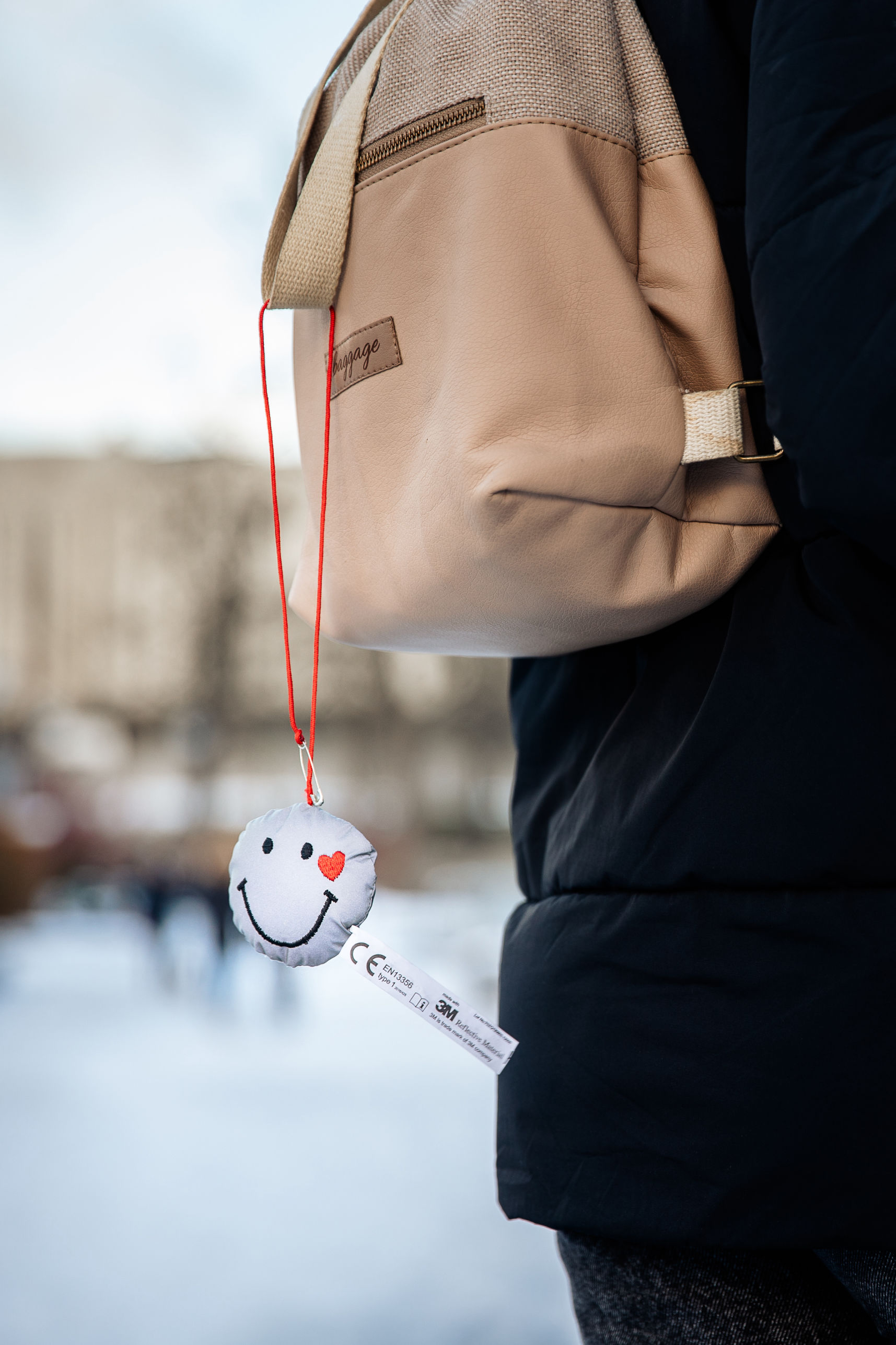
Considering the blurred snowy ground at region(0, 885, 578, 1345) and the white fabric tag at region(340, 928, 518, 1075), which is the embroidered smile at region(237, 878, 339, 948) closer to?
the white fabric tag at region(340, 928, 518, 1075)

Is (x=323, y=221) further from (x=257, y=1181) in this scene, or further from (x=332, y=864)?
(x=257, y=1181)

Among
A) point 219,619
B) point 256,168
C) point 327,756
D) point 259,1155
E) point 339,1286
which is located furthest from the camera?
point 327,756

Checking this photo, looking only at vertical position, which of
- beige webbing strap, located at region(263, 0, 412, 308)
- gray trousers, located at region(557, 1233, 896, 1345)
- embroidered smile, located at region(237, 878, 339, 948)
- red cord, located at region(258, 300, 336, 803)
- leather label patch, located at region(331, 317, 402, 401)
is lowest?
gray trousers, located at region(557, 1233, 896, 1345)

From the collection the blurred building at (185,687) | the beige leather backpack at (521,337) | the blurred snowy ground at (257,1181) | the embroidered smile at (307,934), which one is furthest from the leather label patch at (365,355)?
the blurred building at (185,687)

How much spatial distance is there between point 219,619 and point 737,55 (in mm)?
6267

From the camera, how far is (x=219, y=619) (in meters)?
6.54

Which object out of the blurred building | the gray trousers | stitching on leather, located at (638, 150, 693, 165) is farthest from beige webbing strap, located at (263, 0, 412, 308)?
the blurred building

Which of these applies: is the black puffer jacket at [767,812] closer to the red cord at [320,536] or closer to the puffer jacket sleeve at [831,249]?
the puffer jacket sleeve at [831,249]

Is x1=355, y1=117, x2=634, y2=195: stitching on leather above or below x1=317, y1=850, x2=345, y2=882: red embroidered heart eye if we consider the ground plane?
above

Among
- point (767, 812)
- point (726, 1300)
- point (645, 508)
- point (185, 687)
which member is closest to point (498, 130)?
point (645, 508)

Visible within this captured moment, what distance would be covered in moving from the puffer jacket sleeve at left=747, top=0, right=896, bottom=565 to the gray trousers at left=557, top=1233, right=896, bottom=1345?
30 cm

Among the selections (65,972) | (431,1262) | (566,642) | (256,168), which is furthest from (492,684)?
(566,642)

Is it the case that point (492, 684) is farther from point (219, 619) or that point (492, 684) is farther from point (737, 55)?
point (737, 55)

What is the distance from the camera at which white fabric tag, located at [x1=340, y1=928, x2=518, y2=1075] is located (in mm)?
449
